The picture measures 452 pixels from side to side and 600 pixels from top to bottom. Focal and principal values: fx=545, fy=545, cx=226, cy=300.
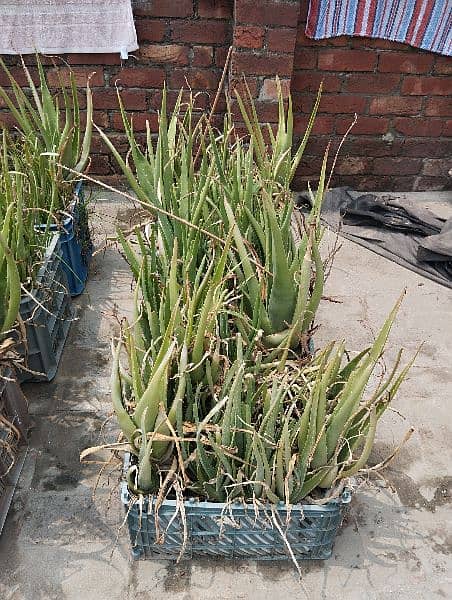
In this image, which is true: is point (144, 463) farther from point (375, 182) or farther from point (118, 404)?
point (375, 182)

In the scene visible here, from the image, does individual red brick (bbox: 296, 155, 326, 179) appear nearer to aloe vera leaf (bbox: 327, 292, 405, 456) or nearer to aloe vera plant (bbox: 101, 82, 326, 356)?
aloe vera plant (bbox: 101, 82, 326, 356)

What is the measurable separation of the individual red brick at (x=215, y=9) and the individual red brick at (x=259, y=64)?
21cm

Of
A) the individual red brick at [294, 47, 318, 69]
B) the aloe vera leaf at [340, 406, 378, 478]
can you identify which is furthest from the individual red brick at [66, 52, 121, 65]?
the aloe vera leaf at [340, 406, 378, 478]

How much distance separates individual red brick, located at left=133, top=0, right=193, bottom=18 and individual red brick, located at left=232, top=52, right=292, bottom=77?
0.31 m

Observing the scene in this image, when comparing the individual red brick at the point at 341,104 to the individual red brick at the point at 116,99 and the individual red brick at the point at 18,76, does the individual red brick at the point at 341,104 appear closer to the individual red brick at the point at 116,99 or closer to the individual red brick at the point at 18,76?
the individual red brick at the point at 116,99

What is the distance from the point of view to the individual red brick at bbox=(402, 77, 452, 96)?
8.99 feet

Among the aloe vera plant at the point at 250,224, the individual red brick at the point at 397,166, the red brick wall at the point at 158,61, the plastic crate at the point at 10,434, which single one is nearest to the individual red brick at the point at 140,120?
the red brick wall at the point at 158,61

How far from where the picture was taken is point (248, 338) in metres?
1.27

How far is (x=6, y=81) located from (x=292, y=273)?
2.03 meters

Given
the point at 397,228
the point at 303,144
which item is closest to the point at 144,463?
the point at 303,144

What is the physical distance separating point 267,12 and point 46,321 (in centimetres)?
167

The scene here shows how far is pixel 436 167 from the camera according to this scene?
3008 mm

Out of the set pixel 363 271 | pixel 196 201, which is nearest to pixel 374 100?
pixel 363 271

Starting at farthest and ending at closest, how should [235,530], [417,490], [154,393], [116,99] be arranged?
[116,99], [417,490], [235,530], [154,393]
